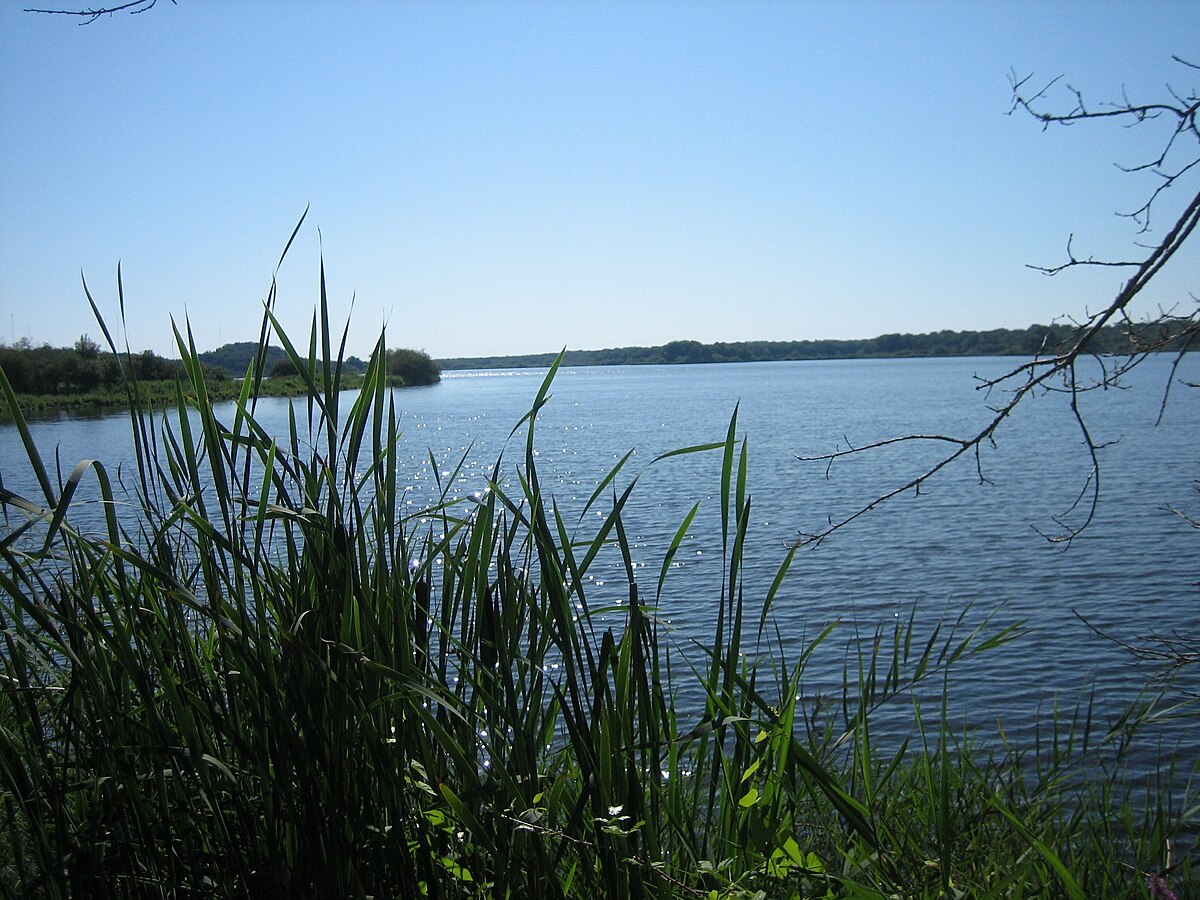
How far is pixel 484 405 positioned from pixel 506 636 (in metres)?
62.7

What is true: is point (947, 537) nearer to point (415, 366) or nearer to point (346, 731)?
point (346, 731)

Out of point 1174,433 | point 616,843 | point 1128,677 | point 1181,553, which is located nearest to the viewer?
point 616,843

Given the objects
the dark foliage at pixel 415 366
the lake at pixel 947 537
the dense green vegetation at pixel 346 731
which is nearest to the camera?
the dense green vegetation at pixel 346 731

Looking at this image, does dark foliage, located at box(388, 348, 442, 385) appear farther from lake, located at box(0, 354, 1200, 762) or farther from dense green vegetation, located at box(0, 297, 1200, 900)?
dense green vegetation, located at box(0, 297, 1200, 900)

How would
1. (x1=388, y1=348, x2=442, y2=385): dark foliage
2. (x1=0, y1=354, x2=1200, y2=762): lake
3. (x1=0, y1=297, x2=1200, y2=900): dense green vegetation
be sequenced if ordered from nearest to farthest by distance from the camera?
(x1=0, y1=297, x2=1200, y2=900): dense green vegetation < (x1=0, y1=354, x2=1200, y2=762): lake < (x1=388, y1=348, x2=442, y2=385): dark foliage

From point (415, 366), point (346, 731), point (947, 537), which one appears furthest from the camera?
point (415, 366)

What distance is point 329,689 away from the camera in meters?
1.95

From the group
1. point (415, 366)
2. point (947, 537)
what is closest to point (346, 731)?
point (947, 537)

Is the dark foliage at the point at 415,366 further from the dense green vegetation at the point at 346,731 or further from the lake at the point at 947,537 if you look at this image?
the dense green vegetation at the point at 346,731

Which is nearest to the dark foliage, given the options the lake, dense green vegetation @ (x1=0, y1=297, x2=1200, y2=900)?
the lake

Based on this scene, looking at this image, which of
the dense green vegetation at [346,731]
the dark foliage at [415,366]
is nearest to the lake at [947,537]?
the dense green vegetation at [346,731]

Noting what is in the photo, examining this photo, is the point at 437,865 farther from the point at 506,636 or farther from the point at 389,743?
the point at 506,636

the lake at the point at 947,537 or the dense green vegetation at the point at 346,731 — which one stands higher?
the dense green vegetation at the point at 346,731

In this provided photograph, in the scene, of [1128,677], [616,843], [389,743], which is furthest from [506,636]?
[1128,677]
